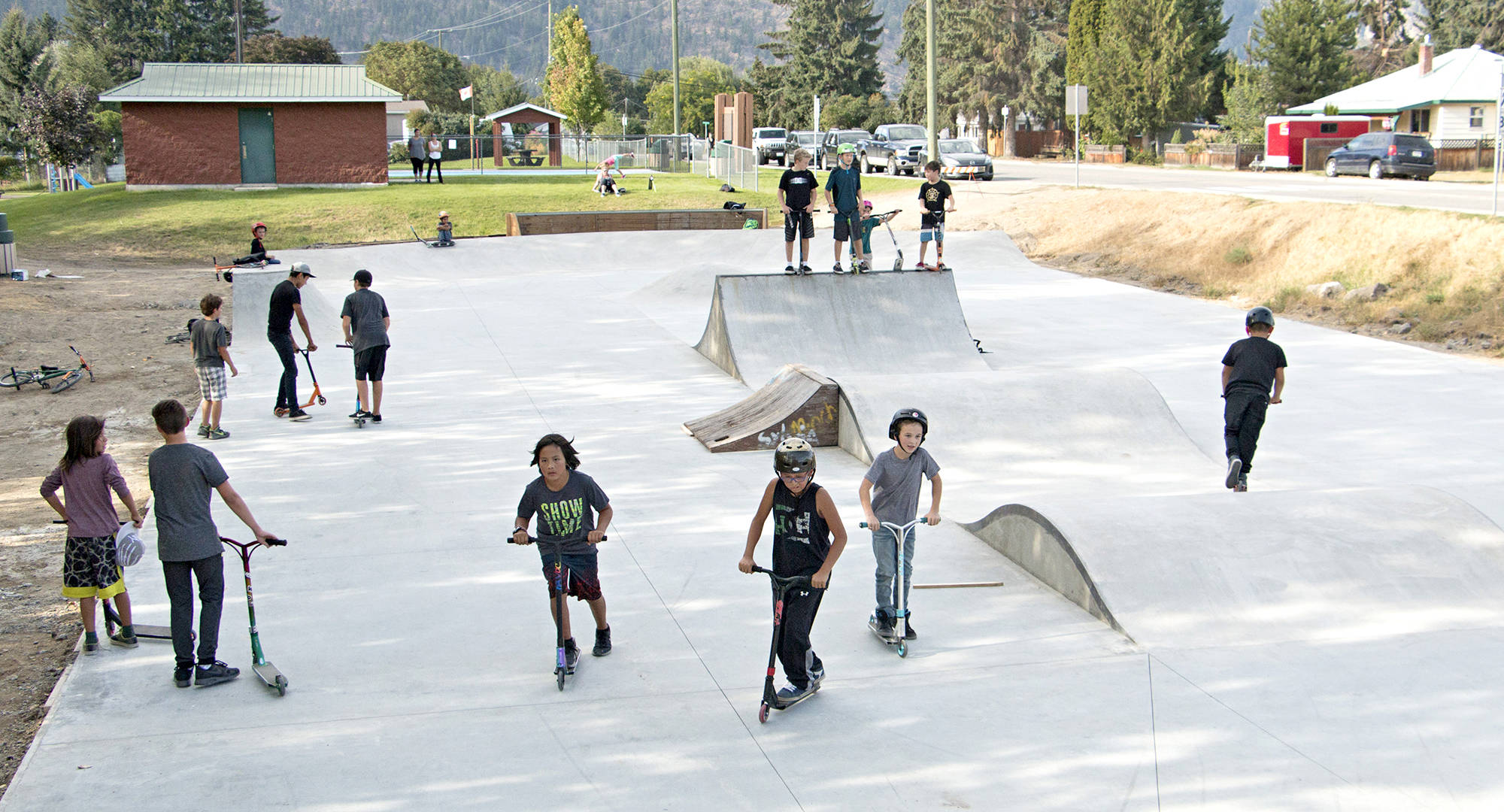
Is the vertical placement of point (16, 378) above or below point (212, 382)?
below

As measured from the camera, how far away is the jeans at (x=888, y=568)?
6160mm

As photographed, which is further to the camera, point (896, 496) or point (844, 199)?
point (844, 199)

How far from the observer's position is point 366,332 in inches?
443

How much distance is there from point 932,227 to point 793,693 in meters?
13.0

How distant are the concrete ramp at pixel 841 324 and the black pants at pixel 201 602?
877 centimetres

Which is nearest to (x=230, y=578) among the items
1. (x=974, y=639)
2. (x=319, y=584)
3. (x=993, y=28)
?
(x=319, y=584)

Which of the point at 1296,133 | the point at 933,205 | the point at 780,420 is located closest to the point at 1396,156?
the point at 1296,133

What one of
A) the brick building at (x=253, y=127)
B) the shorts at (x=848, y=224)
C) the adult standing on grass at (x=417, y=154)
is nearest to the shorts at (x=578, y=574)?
the shorts at (x=848, y=224)

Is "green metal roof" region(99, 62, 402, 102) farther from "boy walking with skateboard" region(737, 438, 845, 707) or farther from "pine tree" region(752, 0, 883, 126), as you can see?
"pine tree" region(752, 0, 883, 126)

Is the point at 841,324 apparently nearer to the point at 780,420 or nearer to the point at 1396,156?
the point at 780,420

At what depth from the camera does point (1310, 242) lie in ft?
72.3

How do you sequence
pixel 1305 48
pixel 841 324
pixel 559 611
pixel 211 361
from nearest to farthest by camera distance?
pixel 559 611, pixel 211 361, pixel 841 324, pixel 1305 48

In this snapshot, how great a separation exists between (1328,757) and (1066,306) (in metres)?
15.7

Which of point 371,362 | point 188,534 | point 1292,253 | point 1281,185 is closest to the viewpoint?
point 188,534
